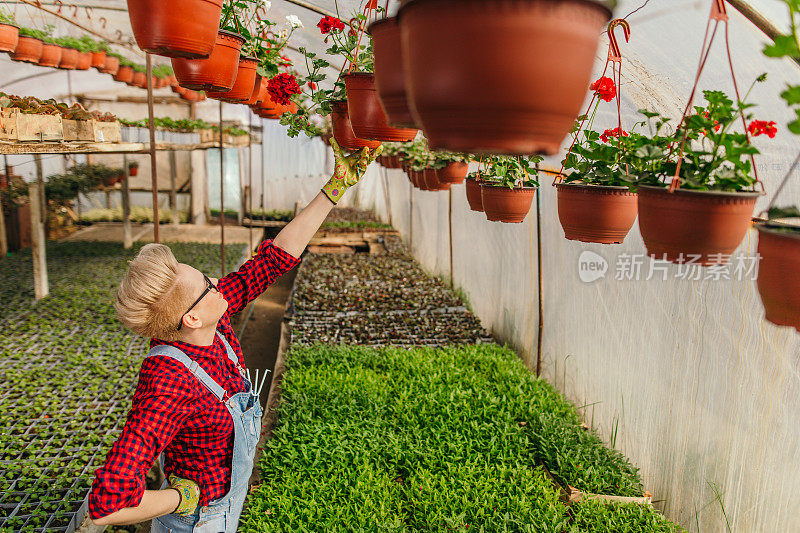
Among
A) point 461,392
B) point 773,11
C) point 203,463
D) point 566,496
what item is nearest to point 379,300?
point 461,392

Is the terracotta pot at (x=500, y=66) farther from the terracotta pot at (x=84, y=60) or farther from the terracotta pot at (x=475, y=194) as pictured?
the terracotta pot at (x=84, y=60)

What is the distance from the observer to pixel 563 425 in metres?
3.17

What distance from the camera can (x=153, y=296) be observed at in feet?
4.99

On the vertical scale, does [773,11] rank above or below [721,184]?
above

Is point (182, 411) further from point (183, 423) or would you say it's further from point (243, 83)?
point (243, 83)

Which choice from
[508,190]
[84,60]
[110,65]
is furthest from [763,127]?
[110,65]

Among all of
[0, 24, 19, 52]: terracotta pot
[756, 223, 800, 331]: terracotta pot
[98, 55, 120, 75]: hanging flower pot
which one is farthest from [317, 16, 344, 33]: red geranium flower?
[98, 55, 120, 75]: hanging flower pot

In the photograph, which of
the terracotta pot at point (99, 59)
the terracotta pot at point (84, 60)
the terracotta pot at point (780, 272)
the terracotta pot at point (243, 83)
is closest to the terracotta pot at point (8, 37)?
the terracotta pot at point (84, 60)

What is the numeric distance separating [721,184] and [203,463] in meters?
1.64

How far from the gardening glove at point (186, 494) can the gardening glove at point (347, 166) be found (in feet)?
3.45

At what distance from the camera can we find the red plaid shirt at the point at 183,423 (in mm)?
1280

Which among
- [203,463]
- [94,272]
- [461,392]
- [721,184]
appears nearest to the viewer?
[721,184]

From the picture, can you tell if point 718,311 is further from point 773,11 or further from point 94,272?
point 94,272

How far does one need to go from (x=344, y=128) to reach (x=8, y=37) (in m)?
4.16
